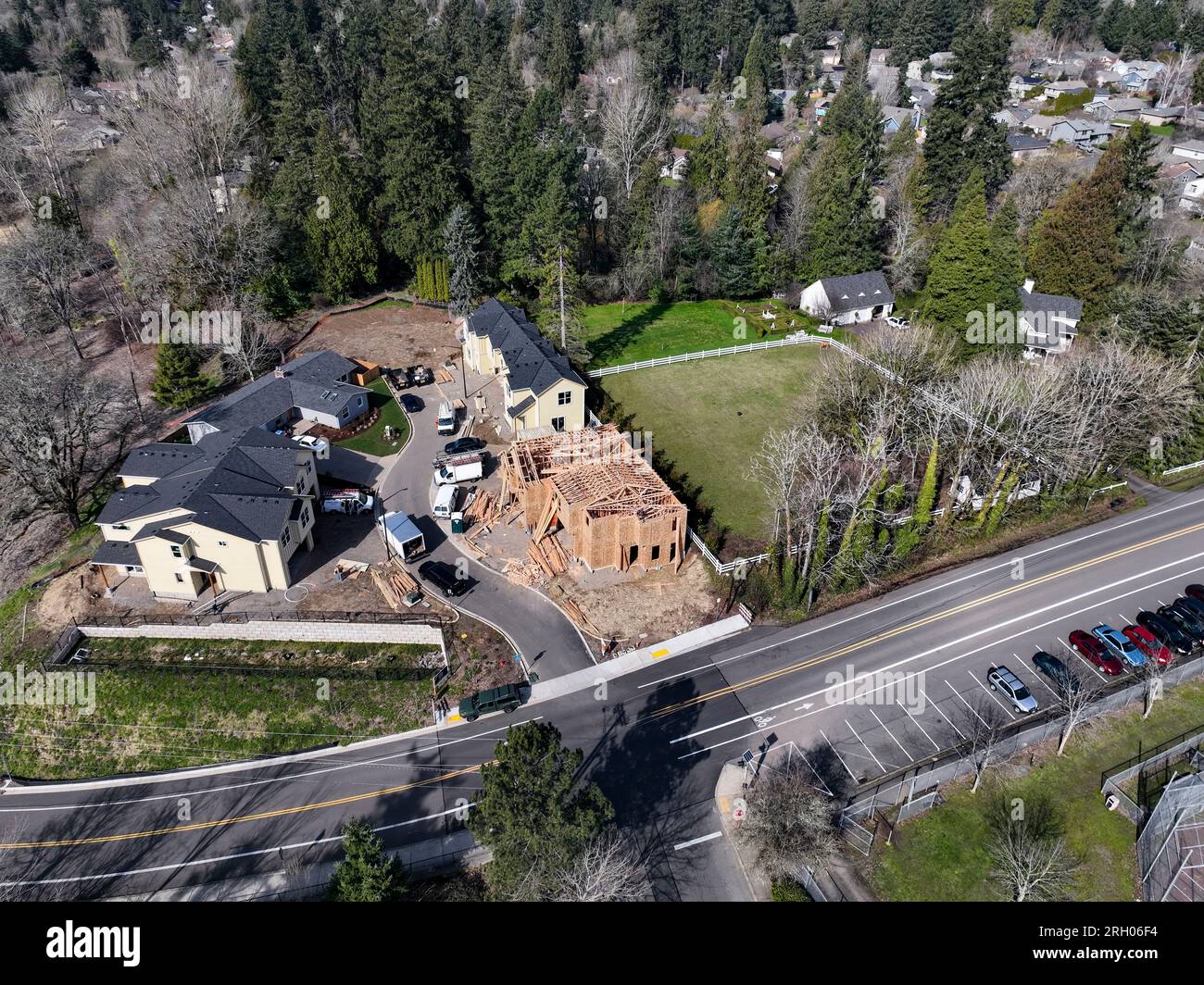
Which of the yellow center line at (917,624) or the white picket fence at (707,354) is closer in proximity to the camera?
the yellow center line at (917,624)

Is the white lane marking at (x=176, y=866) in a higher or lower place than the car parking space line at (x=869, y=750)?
lower

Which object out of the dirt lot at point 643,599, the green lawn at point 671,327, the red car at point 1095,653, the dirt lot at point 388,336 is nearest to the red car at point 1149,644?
the red car at point 1095,653

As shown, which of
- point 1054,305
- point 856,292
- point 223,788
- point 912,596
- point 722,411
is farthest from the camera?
point 856,292

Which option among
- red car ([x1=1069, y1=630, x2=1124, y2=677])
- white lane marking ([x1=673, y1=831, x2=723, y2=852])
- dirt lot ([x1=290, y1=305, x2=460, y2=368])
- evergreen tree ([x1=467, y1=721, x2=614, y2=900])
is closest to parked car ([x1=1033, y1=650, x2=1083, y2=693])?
red car ([x1=1069, y1=630, x2=1124, y2=677])

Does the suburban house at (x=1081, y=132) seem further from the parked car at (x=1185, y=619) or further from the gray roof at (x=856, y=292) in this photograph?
the parked car at (x=1185, y=619)

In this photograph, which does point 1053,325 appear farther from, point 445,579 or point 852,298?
point 445,579

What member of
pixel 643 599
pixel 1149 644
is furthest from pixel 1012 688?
pixel 643 599
